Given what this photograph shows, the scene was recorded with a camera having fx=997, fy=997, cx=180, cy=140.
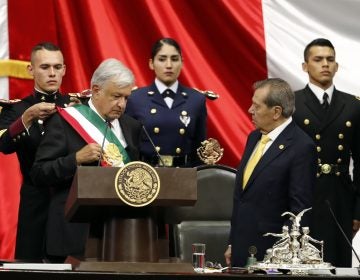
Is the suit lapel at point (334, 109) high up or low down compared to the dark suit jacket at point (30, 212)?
up

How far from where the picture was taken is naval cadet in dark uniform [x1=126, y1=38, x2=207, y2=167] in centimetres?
482

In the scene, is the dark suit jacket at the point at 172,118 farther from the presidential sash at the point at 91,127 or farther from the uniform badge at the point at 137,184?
the uniform badge at the point at 137,184

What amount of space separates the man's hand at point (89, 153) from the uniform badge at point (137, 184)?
45 cm

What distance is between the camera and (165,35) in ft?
18.3

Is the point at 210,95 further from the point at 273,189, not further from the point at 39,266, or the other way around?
the point at 39,266

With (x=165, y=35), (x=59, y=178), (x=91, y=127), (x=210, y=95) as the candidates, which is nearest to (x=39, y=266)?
(x=59, y=178)

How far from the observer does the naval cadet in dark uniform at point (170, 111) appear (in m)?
4.82

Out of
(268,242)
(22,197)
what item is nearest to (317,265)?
(268,242)

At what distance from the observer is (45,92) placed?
460cm

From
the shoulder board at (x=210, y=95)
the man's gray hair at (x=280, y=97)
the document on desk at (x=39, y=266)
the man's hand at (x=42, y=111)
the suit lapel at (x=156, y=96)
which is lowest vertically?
the document on desk at (x=39, y=266)

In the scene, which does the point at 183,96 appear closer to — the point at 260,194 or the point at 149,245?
the point at 260,194

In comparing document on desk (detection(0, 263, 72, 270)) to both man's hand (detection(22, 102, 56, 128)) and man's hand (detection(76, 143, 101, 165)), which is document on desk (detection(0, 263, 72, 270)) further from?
man's hand (detection(22, 102, 56, 128))

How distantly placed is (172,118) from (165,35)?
0.85 meters

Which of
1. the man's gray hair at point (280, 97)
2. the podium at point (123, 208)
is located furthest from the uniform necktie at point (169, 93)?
the podium at point (123, 208)
